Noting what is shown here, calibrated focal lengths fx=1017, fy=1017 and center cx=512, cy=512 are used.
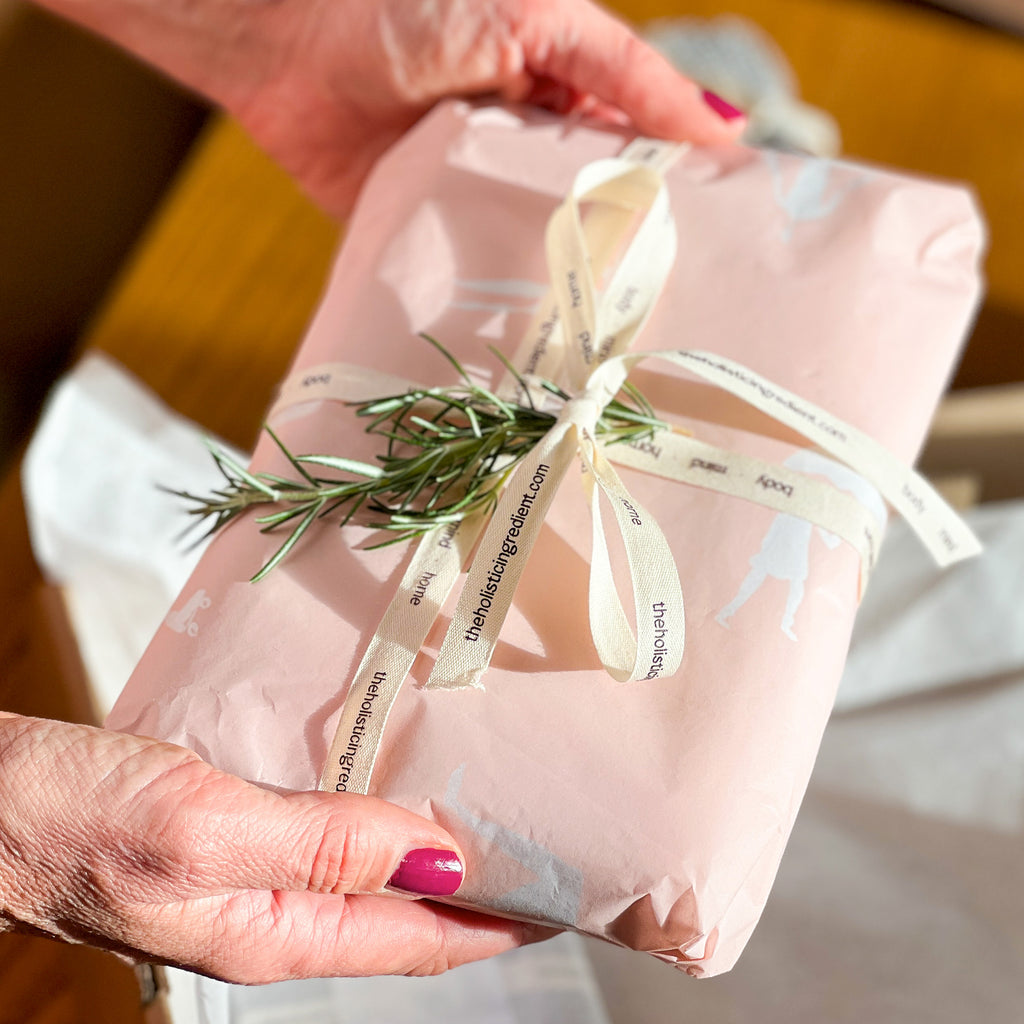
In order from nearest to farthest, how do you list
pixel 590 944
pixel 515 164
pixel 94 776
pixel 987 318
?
pixel 94 776
pixel 515 164
pixel 590 944
pixel 987 318

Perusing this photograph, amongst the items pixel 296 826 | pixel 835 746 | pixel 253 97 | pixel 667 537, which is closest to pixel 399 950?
pixel 296 826

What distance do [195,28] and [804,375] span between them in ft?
1.52

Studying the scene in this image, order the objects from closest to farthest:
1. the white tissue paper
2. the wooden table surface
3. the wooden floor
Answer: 1. the wooden floor
2. the white tissue paper
3. the wooden table surface

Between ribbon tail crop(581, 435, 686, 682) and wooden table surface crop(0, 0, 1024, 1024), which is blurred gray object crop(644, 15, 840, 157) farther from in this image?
ribbon tail crop(581, 435, 686, 682)

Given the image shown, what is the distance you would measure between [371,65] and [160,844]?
45cm

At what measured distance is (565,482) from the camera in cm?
44

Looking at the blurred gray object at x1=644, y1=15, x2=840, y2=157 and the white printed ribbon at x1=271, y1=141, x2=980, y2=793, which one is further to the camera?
the blurred gray object at x1=644, y1=15, x2=840, y2=157

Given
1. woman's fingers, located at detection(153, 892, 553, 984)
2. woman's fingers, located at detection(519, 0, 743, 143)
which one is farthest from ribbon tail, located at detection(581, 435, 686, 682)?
woman's fingers, located at detection(519, 0, 743, 143)

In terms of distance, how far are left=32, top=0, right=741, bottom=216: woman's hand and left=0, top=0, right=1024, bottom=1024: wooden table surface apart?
0.14 meters

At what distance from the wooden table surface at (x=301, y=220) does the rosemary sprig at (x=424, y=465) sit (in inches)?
12.0

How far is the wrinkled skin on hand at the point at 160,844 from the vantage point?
1.18ft

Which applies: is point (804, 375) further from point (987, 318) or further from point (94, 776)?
point (987, 318)

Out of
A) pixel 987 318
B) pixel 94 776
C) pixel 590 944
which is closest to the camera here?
pixel 94 776

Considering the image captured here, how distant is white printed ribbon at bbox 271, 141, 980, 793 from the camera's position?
0.39 m
